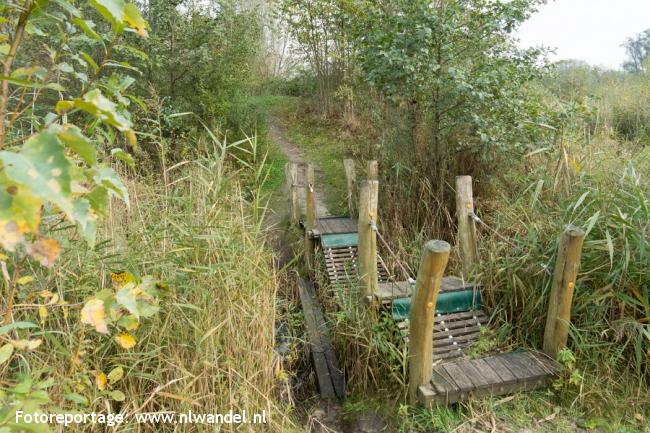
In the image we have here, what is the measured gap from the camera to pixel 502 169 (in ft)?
15.6

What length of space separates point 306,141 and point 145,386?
871cm

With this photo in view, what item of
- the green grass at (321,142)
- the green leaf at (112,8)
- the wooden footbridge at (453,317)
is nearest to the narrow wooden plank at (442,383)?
the wooden footbridge at (453,317)

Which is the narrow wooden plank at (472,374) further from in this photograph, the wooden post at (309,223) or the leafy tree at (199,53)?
the leafy tree at (199,53)

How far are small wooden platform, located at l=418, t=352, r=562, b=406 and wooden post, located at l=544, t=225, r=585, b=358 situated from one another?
0.14 meters

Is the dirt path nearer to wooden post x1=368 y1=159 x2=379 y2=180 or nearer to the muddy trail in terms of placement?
wooden post x1=368 y1=159 x2=379 y2=180

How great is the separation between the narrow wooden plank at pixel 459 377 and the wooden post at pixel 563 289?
635mm

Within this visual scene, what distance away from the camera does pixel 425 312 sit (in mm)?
2590

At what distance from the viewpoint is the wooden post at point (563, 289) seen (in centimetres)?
269

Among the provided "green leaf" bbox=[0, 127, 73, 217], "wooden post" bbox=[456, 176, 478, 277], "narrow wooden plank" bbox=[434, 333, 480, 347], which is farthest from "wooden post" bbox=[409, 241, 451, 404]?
"green leaf" bbox=[0, 127, 73, 217]

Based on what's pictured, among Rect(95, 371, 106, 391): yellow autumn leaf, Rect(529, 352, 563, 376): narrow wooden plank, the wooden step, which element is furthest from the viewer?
the wooden step

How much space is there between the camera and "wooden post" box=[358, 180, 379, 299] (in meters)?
3.43

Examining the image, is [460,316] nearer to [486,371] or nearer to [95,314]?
[486,371]

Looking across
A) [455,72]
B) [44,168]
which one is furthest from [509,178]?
[44,168]

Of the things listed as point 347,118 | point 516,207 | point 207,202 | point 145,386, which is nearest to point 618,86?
point 347,118
